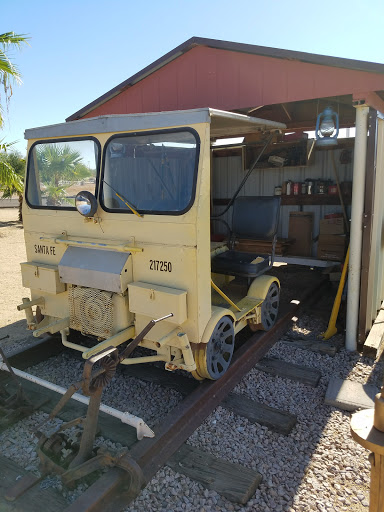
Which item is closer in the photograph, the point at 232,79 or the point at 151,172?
the point at 151,172

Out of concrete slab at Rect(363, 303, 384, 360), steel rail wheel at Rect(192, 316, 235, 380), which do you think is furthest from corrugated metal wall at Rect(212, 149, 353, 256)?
steel rail wheel at Rect(192, 316, 235, 380)

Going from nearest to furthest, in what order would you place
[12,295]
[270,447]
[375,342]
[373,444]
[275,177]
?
[373,444] → [270,447] → [375,342] → [12,295] → [275,177]

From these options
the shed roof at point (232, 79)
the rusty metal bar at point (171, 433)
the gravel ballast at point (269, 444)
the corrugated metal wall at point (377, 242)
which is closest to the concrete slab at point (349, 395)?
the gravel ballast at point (269, 444)

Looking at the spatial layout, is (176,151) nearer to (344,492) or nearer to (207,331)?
(207,331)

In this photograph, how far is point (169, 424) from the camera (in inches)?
112

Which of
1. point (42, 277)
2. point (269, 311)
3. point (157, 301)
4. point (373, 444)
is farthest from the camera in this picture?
point (269, 311)

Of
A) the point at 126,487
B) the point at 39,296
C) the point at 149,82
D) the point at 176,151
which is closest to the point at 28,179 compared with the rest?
the point at 39,296

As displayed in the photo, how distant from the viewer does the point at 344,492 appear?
254 centimetres

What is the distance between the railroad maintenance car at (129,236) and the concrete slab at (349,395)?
3.30ft

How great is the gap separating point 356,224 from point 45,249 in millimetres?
3359

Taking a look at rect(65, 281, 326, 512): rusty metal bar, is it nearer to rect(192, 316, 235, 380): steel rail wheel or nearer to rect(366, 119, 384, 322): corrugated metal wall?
rect(192, 316, 235, 380): steel rail wheel

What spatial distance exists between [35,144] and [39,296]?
156cm

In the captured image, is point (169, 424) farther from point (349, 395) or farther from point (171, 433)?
point (349, 395)

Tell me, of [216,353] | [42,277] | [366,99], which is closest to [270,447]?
[216,353]
